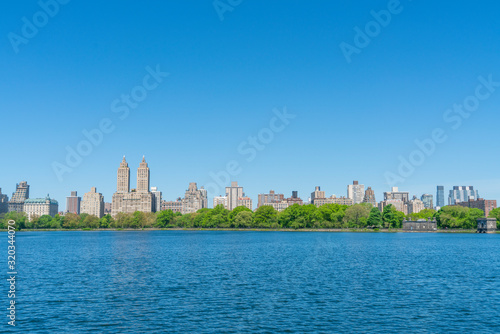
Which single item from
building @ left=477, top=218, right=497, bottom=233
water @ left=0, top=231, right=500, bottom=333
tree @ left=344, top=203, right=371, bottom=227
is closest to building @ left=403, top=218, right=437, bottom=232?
building @ left=477, top=218, right=497, bottom=233

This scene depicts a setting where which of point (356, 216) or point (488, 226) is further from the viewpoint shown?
point (356, 216)

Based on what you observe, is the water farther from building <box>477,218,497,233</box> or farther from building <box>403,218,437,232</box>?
building <box>403,218,437,232</box>

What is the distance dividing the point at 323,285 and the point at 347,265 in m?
15.7

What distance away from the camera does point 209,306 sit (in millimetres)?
31000

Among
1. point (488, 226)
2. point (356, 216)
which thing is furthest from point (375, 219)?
point (488, 226)

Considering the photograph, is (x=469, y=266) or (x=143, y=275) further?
(x=469, y=266)

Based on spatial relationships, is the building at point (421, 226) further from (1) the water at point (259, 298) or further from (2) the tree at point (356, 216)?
(1) the water at point (259, 298)

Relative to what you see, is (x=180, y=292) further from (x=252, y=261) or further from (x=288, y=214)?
(x=288, y=214)

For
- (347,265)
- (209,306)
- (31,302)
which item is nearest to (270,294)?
(209,306)

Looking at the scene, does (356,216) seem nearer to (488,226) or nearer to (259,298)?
(488,226)

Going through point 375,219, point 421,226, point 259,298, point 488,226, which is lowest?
point 421,226

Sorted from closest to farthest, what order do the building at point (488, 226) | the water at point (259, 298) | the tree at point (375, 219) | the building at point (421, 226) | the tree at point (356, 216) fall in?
the water at point (259, 298)
the building at point (488, 226)
the tree at point (375, 219)
the tree at point (356, 216)
the building at point (421, 226)

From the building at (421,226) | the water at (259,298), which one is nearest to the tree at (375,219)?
the building at (421,226)

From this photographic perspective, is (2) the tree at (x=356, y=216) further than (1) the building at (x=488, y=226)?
Yes
